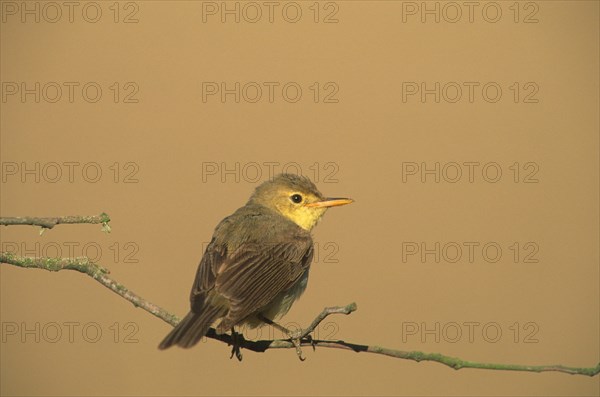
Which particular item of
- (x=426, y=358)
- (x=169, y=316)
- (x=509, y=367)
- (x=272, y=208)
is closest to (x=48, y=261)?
(x=169, y=316)

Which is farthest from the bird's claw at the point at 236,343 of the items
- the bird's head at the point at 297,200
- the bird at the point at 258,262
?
the bird's head at the point at 297,200

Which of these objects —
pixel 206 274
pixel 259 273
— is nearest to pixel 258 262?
pixel 259 273

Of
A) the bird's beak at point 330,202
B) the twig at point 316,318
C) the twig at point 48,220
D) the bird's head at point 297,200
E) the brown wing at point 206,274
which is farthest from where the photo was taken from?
the bird's head at point 297,200

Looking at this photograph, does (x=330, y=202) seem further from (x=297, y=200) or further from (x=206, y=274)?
(x=206, y=274)

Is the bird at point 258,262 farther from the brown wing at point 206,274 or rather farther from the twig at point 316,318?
the twig at point 316,318

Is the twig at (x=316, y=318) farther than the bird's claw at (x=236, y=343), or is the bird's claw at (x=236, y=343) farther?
the bird's claw at (x=236, y=343)

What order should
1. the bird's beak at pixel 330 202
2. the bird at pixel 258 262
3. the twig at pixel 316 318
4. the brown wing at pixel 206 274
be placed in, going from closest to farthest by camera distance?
the twig at pixel 316 318 < the bird at pixel 258 262 < the brown wing at pixel 206 274 < the bird's beak at pixel 330 202

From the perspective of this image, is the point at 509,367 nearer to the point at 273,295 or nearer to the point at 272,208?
the point at 273,295

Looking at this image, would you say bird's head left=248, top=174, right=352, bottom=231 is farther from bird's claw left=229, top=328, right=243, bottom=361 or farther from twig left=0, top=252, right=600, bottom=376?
twig left=0, top=252, right=600, bottom=376
